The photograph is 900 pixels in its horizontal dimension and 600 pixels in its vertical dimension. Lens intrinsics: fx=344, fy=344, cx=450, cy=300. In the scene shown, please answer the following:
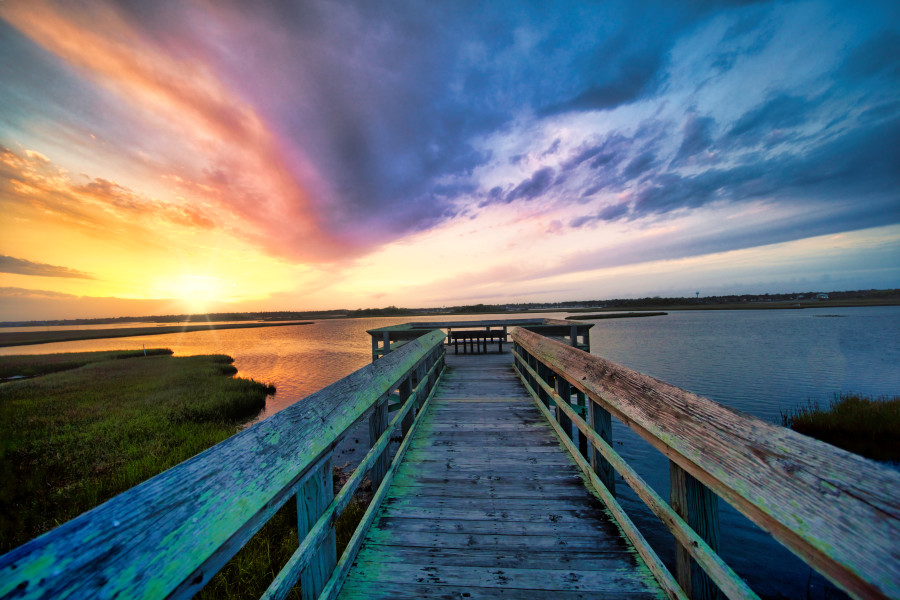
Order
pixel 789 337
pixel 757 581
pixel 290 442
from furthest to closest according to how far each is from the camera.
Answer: pixel 789 337
pixel 757 581
pixel 290 442

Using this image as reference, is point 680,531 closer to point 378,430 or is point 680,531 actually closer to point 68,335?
point 378,430

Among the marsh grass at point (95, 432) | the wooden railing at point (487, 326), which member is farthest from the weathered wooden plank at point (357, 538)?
the wooden railing at point (487, 326)

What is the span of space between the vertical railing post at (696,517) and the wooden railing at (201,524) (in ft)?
5.90

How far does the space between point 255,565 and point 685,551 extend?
A: 5.12 meters

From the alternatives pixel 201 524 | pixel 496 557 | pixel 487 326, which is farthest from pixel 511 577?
pixel 487 326

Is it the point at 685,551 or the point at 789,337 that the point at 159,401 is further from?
the point at 789,337

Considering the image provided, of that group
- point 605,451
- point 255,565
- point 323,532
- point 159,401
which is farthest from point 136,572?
point 159,401

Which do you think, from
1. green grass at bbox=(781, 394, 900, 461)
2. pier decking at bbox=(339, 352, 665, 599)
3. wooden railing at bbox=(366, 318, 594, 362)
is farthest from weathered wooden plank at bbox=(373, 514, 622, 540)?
green grass at bbox=(781, 394, 900, 461)

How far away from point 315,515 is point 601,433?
239 centimetres

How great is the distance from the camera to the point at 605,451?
8.87 ft

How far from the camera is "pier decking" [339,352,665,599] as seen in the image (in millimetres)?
2096

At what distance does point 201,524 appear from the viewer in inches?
37.4

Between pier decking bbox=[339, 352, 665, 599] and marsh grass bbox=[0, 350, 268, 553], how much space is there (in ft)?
20.8

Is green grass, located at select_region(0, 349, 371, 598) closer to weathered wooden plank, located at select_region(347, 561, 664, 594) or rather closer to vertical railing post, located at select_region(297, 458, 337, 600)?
weathered wooden plank, located at select_region(347, 561, 664, 594)
